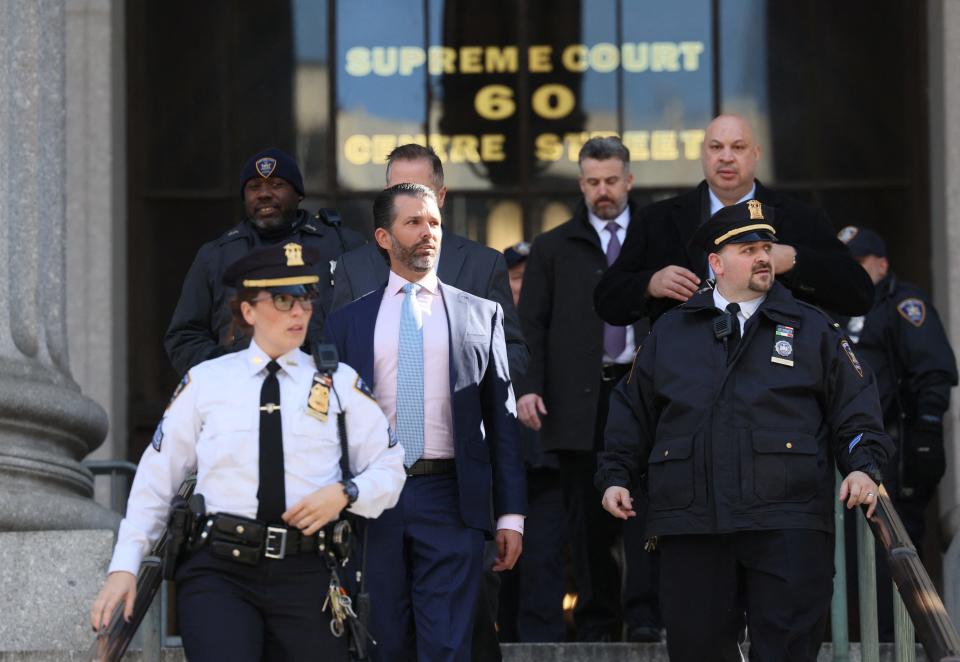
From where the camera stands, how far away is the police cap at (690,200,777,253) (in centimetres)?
700

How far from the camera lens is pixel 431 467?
695cm

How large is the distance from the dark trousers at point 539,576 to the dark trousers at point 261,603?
122 inches

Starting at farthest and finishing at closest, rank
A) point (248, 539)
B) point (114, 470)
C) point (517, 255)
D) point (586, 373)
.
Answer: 1. point (517, 255)
2. point (114, 470)
3. point (586, 373)
4. point (248, 539)

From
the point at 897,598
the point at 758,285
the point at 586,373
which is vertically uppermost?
the point at 758,285

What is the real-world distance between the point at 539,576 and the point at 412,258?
7.70 ft

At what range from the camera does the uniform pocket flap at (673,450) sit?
6.80 m

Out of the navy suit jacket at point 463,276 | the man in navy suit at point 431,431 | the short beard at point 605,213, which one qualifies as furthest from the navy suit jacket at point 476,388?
the short beard at point 605,213

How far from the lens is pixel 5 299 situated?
9133 mm

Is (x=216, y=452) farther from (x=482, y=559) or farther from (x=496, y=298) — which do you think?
(x=496, y=298)

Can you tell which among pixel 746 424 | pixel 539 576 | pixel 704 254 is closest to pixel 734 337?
pixel 746 424

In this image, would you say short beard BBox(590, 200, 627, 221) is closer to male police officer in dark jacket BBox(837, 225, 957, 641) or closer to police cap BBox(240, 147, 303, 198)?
male police officer in dark jacket BBox(837, 225, 957, 641)

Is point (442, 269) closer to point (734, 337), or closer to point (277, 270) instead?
point (734, 337)

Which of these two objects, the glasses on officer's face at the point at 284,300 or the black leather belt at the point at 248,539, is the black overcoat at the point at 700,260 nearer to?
the glasses on officer's face at the point at 284,300

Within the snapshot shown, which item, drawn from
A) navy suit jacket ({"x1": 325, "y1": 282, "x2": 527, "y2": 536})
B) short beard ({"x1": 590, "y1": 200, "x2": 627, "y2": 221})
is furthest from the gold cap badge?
short beard ({"x1": 590, "y1": 200, "x2": 627, "y2": 221})
